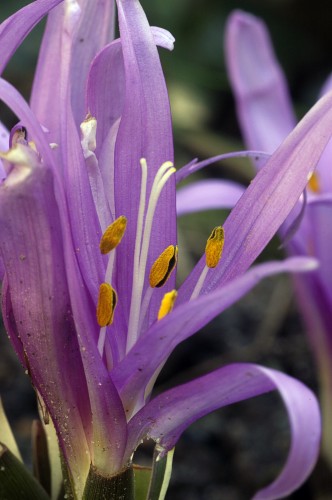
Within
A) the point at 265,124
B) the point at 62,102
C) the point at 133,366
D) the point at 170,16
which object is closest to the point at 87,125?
the point at 62,102

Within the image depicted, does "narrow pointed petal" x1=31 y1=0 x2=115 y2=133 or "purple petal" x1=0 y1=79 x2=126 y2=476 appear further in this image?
"narrow pointed petal" x1=31 y1=0 x2=115 y2=133

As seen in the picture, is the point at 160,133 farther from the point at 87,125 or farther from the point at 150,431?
the point at 150,431

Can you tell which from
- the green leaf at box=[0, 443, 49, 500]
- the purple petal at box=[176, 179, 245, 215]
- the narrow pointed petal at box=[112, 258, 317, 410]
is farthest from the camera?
the purple petal at box=[176, 179, 245, 215]

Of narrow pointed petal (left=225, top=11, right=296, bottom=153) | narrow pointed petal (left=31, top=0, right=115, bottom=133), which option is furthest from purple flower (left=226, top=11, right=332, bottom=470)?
narrow pointed petal (left=31, top=0, right=115, bottom=133)

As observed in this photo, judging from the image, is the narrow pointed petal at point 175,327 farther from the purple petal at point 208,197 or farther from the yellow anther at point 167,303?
the purple petal at point 208,197

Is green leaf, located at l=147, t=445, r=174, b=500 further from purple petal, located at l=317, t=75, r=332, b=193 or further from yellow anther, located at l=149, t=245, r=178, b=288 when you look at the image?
purple petal, located at l=317, t=75, r=332, b=193

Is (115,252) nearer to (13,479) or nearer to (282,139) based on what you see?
(13,479)

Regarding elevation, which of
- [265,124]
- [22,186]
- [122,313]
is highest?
[22,186]
